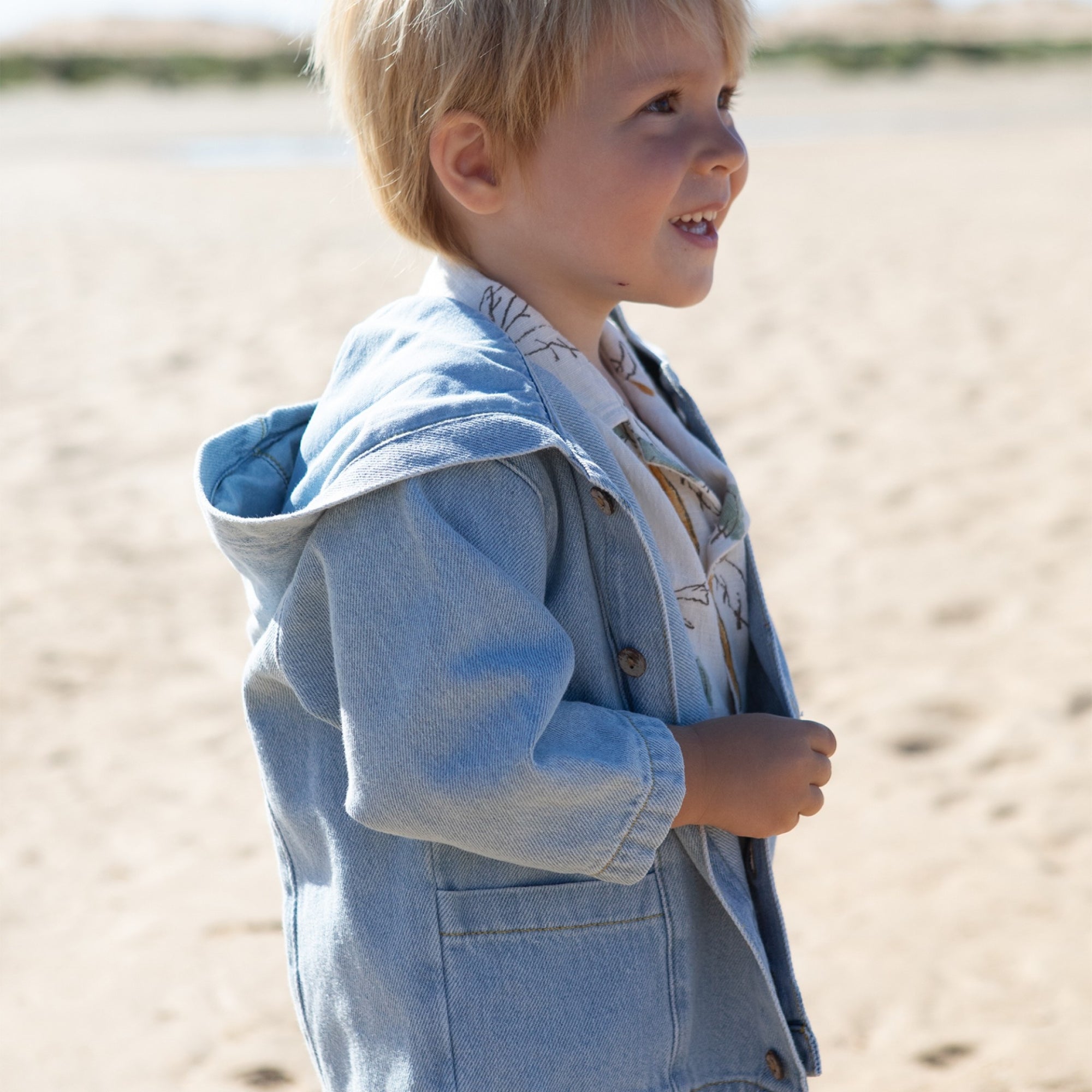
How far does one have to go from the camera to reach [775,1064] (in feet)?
4.37

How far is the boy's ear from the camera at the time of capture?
1.26m

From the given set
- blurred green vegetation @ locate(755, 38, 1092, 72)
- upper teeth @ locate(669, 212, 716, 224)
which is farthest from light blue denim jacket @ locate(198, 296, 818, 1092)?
blurred green vegetation @ locate(755, 38, 1092, 72)

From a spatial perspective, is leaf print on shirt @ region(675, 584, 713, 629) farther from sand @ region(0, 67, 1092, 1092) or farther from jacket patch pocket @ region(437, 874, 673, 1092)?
sand @ region(0, 67, 1092, 1092)

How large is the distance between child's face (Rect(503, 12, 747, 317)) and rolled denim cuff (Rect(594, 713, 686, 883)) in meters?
0.44

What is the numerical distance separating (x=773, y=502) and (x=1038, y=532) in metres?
0.84

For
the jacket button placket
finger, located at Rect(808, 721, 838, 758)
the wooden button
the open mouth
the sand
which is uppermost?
the open mouth

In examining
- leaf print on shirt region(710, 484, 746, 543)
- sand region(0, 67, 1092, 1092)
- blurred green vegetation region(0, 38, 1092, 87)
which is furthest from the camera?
blurred green vegetation region(0, 38, 1092, 87)

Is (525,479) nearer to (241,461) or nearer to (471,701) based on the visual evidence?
(471,701)

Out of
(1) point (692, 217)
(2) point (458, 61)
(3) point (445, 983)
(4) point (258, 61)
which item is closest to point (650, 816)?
(3) point (445, 983)

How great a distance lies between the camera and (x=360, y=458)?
1116 millimetres

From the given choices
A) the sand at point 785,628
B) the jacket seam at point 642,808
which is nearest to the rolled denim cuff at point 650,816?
the jacket seam at point 642,808

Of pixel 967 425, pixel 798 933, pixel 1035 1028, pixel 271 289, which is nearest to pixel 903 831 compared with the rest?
pixel 798 933

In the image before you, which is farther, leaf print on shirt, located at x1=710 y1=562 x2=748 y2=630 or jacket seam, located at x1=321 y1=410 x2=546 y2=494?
leaf print on shirt, located at x1=710 y1=562 x2=748 y2=630

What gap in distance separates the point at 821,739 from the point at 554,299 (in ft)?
1.64
